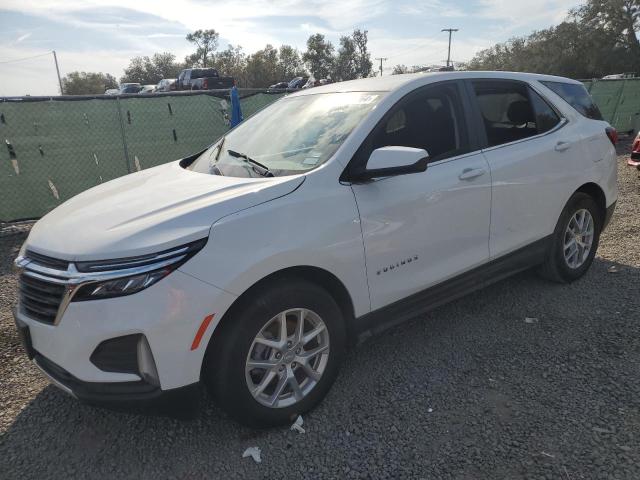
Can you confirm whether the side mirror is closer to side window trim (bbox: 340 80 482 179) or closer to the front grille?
side window trim (bbox: 340 80 482 179)

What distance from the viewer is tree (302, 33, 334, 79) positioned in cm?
7669

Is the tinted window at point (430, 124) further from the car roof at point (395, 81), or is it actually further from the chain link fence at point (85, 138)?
the chain link fence at point (85, 138)

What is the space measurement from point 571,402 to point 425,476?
3.44ft

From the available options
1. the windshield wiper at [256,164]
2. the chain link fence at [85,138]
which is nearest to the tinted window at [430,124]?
the windshield wiper at [256,164]

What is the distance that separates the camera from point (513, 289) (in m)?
4.27

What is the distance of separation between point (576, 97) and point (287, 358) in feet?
11.6

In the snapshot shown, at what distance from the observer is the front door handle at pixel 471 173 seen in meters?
3.12

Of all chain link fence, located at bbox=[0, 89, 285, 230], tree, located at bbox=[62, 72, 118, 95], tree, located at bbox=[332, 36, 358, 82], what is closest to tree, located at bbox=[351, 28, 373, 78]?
tree, located at bbox=[332, 36, 358, 82]

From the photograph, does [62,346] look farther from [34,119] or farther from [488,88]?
[34,119]

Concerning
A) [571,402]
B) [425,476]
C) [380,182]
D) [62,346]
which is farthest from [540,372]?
[62,346]

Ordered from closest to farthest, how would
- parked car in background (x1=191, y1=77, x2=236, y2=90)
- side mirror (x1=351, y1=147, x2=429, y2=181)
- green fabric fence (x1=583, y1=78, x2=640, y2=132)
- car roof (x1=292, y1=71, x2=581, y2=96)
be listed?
side mirror (x1=351, y1=147, x2=429, y2=181) → car roof (x1=292, y1=71, x2=581, y2=96) → green fabric fence (x1=583, y1=78, x2=640, y2=132) → parked car in background (x1=191, y1=77, x2=236, y2=90)

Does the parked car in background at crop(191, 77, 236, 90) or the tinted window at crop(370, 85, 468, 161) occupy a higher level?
the parked car in background at crop(191, 77, 236, 90)

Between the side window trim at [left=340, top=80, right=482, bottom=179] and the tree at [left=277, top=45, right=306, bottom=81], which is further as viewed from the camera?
the tree at [left=277, top=45, right=306, bottom=81]

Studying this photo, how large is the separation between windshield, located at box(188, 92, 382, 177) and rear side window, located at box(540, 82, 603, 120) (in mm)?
2049
